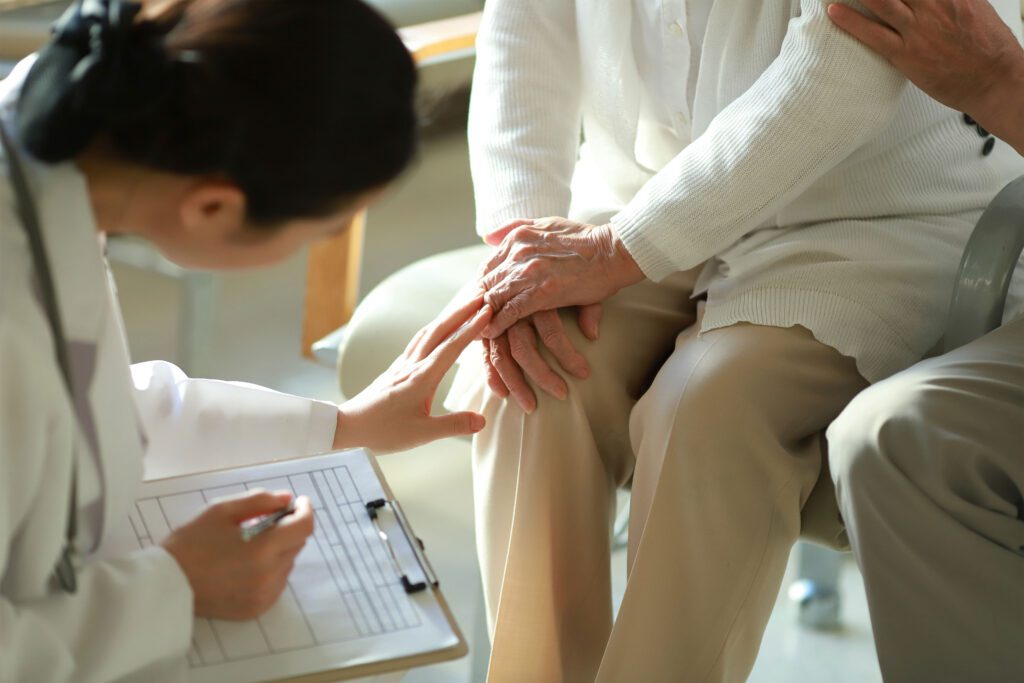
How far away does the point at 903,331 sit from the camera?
1.37 meters

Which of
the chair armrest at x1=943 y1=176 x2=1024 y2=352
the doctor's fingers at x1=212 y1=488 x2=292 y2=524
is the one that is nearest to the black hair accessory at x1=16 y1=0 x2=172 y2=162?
the doctor's fingers at x1=212 y1=488 x2=292 y2=524

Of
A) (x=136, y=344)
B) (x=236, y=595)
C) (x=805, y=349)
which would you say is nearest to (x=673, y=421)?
(x=805, y=349)

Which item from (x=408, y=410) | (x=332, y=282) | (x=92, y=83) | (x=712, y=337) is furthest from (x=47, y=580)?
(x=332, y=282)

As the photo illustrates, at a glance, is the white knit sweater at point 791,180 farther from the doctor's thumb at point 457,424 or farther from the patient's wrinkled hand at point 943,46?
the doctor's thumb at point 457,424

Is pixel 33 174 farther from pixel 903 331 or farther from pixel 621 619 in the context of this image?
pixel 903 331

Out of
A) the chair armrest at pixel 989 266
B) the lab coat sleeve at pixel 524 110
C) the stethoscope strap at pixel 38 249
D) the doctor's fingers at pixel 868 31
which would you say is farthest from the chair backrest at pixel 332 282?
the stethoscope strap at pixel 38 249

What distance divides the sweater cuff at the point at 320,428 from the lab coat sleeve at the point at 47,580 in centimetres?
35

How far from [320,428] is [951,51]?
0.76m

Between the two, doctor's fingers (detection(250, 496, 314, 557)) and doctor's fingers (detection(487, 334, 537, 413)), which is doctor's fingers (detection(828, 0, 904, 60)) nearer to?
doctor's fingers (detection(487, 334, 537, 413))

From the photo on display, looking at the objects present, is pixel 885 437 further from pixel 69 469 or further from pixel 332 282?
pixel 332 282

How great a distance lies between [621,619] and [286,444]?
1.23 feet

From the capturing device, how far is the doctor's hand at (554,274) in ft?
4.57

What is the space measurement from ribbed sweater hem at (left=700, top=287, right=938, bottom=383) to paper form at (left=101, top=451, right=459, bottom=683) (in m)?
0.45

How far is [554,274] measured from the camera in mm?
1396
